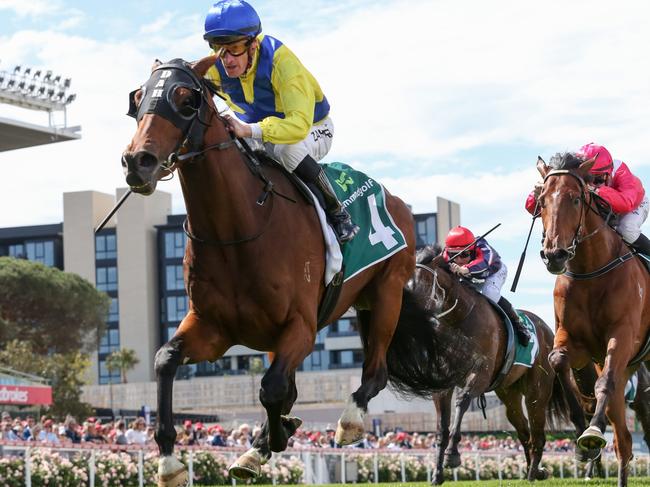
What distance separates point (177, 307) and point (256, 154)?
85822 millimetres

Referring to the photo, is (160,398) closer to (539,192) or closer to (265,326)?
(265,326)

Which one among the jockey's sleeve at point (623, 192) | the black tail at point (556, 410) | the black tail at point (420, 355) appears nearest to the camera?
the black tail at point (420, 355)

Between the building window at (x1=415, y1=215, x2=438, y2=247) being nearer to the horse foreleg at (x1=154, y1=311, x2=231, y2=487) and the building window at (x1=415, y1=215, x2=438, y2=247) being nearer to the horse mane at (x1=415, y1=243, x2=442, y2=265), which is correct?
the horse mane at (x1=415, y1=243, x2=442, y2=265)

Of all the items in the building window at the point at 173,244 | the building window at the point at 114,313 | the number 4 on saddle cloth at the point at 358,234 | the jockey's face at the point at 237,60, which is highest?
the building window at the point at 173,244

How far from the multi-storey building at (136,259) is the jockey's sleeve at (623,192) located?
7844 centimetres

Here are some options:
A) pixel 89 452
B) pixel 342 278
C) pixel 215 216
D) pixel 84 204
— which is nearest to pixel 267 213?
pixel 215 216

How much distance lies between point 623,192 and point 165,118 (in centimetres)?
490

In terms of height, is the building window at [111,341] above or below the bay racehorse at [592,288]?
above

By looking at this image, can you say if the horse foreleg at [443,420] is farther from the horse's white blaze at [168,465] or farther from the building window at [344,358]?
the building window at [344,358]

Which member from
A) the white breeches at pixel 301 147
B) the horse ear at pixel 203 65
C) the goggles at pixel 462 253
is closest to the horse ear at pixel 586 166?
the white breeches at pixel 301 147

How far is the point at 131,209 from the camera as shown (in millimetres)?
89500

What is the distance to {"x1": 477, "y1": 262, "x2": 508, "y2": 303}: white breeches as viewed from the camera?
1295 centimetres

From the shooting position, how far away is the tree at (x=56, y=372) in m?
52.0

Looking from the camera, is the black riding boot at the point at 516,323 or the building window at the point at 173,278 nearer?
the black riding boot at the point at 516,323
